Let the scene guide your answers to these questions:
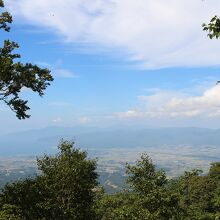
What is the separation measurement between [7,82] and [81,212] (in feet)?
82.8

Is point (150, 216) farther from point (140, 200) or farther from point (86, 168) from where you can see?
point (86, 168)

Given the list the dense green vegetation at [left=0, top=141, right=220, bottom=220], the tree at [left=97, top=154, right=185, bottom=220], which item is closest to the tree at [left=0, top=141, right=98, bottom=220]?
the dense green vegetation at [left=0, top=141, right=220, bottom=220]

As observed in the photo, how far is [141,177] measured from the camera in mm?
53062

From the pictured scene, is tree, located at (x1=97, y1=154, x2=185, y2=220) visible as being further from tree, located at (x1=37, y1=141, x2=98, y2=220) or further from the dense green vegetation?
tree, located at (x1=37, y1=141, x2=98, y2=220)

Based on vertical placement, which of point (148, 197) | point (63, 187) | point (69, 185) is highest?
point (69, 185)

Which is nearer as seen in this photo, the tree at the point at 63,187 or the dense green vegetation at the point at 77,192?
the dense green vegetation at the point at 77,192

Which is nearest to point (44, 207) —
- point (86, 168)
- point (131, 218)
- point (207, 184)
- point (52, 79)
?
point (86, 168)

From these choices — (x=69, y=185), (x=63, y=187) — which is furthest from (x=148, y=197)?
(x=63, y=187)

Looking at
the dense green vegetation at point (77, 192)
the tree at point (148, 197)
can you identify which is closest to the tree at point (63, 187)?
the dense green vegetation at point (77, 192)

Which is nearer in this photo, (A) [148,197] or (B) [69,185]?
(A) [148,197]

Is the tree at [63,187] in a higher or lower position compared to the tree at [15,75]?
lower

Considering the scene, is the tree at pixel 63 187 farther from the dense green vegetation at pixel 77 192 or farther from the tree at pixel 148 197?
the tree at pixel 148 197

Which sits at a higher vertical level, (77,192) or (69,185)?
(69,185)

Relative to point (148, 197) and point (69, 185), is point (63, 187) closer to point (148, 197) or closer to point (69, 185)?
point (69, 185)
